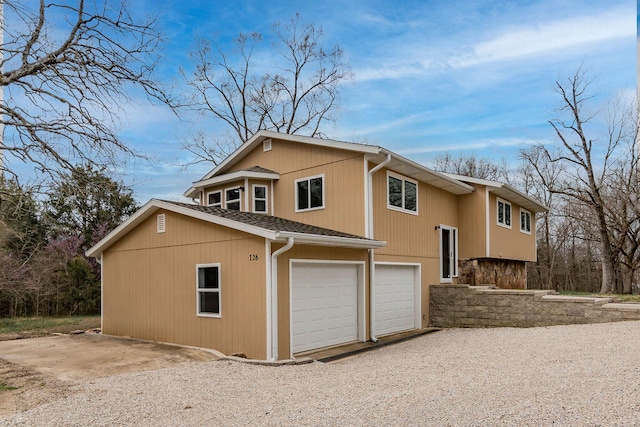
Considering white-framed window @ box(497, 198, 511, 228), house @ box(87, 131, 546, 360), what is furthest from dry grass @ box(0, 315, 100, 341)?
white-framed window @ box(497, 198, 511, 228)

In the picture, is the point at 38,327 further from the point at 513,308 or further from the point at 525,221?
the point at 525,221

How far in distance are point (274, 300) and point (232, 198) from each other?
18.7ft

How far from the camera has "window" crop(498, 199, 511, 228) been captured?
16.8m

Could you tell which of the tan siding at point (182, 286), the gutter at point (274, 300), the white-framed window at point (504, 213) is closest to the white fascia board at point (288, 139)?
the gutter at point (274, 300)

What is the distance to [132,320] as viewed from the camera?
12109 millimetres

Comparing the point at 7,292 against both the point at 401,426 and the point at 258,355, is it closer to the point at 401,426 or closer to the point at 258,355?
the point at 258,355

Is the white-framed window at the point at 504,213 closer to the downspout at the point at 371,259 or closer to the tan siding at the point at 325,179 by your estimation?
the downspout at the point at 371,259

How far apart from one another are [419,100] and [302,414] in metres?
13.8

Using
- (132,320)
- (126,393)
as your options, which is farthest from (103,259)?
(126,393)

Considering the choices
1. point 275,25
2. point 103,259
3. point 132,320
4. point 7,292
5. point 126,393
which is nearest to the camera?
point 126,393

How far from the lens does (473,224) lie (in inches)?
618

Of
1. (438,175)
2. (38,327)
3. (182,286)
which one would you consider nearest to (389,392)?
(182,286)

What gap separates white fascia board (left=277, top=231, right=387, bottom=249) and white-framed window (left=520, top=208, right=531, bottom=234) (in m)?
10.2

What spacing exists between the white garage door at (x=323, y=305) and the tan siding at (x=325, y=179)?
51.4 inches
